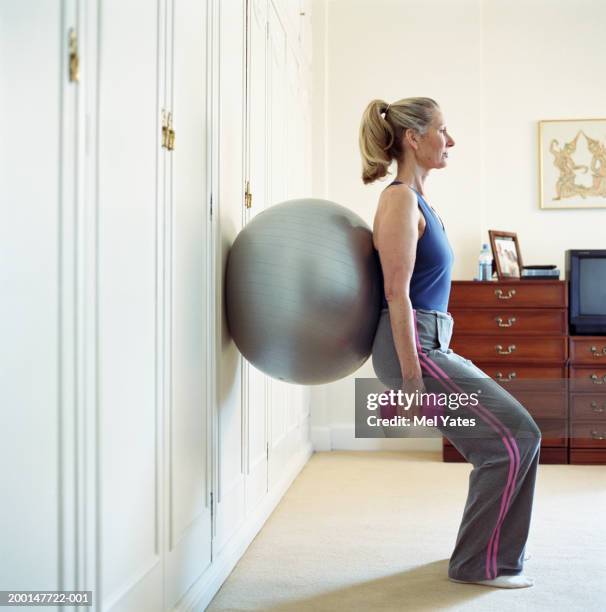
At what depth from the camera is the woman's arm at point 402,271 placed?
7.09ft

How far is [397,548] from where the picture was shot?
2.71 meters

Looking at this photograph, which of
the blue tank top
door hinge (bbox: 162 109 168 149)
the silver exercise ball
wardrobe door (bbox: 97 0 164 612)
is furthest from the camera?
the blue tank top

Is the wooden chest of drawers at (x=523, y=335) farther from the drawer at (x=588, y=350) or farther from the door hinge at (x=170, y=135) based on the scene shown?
the door hinge at (x=170, y=135)

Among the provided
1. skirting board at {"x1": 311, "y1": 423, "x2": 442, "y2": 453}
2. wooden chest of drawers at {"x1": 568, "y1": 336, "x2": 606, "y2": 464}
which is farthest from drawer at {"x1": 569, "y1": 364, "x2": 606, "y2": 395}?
skirting board at {"x1": 311, "y1": 423, "x2": 442, "y2": 453}

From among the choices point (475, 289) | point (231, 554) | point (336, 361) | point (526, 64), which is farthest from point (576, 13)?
point (231, 554)

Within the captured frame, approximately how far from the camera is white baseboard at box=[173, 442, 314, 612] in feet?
6.58

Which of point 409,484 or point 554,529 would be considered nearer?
point 554,529

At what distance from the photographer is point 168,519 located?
182 centimetres

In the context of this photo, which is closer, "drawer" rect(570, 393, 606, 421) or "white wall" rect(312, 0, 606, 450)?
"drawer" rect(570, 393, 606, 421)

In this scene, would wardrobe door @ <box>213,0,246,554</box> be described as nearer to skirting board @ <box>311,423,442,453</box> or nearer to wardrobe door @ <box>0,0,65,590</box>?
wardrobe door @ <box>0,0,65,590</box>

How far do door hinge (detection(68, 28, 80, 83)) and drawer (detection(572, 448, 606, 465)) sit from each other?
3845 millimetres

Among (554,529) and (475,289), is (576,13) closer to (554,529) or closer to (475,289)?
(475,289)

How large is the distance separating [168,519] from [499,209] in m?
3.71

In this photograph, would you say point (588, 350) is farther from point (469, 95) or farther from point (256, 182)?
point (256, 182)
